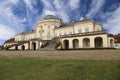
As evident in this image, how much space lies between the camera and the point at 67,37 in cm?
3894

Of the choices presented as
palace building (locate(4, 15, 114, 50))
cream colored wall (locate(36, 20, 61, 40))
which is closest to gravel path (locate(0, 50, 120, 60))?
palace building (locate(4, 15, 114, 50))

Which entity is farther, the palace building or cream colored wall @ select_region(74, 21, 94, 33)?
cream colored wall @ select_region(74, 21, 94, 33)

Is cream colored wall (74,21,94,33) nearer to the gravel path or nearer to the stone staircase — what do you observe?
the stone staircase

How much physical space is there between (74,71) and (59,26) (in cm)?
4308

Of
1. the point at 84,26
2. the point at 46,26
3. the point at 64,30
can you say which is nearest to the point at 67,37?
the point at 84,26

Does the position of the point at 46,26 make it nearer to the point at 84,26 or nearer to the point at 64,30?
the point at 64,30

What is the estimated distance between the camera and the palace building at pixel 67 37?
35.1 m

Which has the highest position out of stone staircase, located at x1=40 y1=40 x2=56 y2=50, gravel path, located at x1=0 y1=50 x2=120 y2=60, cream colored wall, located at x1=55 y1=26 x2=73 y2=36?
cream colored wall, located at x1=55 y1=26 x2=73 y2=36

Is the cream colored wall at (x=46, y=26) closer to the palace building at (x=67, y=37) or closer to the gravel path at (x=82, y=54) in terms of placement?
the palace building at (x=67, y=37)

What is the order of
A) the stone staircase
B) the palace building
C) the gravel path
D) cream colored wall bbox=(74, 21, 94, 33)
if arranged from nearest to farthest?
the gravel path → the palace building → the stone staircase → cream colored wall bbox=(74, 21, 94, 33)

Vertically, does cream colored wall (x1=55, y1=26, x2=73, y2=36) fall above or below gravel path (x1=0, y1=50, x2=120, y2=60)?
above

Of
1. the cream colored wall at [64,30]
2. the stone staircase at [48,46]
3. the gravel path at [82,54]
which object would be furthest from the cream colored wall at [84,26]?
the gravel path at [82,54]

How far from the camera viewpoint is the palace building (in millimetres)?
35062

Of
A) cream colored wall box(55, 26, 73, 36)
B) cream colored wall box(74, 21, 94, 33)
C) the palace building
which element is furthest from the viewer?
cream colored wall box(55, 26, 73, 36)
